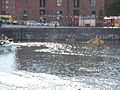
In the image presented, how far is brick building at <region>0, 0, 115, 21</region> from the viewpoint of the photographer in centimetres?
14812

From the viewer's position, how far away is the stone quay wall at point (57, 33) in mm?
121375

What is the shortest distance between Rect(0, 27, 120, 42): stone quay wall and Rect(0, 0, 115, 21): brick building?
83.1 feet

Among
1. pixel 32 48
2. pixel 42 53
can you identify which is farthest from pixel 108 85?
pixel 32 48

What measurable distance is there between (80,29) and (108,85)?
71735 mm

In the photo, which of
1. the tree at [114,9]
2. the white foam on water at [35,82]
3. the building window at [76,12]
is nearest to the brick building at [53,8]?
the building window at [76,12]

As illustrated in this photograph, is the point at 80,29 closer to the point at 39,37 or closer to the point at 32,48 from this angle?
the point at 39,37

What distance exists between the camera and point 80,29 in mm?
122250

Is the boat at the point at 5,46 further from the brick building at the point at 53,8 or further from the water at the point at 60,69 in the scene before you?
the brick building at the point at 53,8

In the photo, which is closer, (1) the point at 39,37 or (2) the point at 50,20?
(1) the point at 39,37

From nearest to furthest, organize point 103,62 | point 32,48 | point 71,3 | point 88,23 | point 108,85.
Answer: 1. point 108,85
2. point 103,62
3. point 32,48
4. point 88,23
5. point 71,3

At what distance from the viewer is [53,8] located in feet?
488

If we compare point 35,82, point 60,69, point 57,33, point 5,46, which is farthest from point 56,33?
point 35,82

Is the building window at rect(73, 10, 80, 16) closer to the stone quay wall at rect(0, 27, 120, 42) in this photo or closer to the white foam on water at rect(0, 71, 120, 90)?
the stone quay wall at rect(0, 27, 120, 42)

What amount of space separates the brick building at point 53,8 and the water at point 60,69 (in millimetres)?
55553
